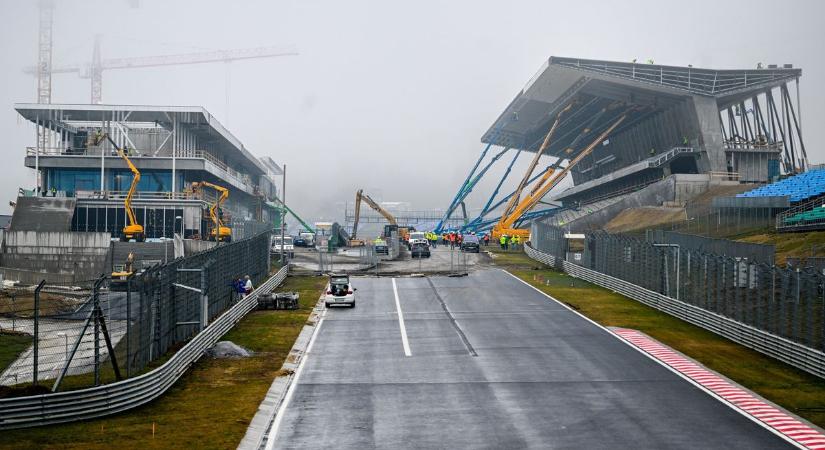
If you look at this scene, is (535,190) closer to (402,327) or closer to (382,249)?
(382,249)

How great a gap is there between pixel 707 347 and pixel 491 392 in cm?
1342

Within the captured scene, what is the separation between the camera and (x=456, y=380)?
90.5 feet

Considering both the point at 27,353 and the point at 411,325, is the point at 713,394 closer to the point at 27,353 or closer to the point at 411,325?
the point at 411,325

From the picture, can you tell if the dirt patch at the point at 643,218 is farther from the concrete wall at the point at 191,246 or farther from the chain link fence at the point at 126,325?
the chain link fence at the point at 126,325

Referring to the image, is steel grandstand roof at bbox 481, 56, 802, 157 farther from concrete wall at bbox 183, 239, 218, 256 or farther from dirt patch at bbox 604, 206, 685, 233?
concrete wall at bbox 183, 239, 218, 256

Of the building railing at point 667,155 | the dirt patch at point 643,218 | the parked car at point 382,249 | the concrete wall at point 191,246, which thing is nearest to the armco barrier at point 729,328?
the dirt patch at point 643,218

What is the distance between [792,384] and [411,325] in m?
17.8

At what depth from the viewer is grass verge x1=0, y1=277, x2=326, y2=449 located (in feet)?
65.5

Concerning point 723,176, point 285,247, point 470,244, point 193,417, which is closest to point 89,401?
point 193,417

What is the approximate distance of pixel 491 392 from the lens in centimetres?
2580

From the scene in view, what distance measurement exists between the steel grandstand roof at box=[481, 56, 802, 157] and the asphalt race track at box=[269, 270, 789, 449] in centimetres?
6441

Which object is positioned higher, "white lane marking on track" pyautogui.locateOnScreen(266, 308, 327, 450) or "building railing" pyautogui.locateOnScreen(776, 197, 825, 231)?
"building railing" pyautogui.locateOnScreen(776, 197, 825, 231)

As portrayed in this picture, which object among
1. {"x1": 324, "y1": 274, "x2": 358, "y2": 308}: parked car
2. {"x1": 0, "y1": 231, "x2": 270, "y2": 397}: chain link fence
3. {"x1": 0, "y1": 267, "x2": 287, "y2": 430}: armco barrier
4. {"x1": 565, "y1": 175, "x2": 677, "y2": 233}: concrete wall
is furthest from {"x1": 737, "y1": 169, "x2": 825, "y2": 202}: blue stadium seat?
{"x1": 0, "y1": 267, "x2": 287, "y2": 430}: armco barrier

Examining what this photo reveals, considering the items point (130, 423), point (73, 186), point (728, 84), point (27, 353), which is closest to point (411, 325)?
point (27, 353)
